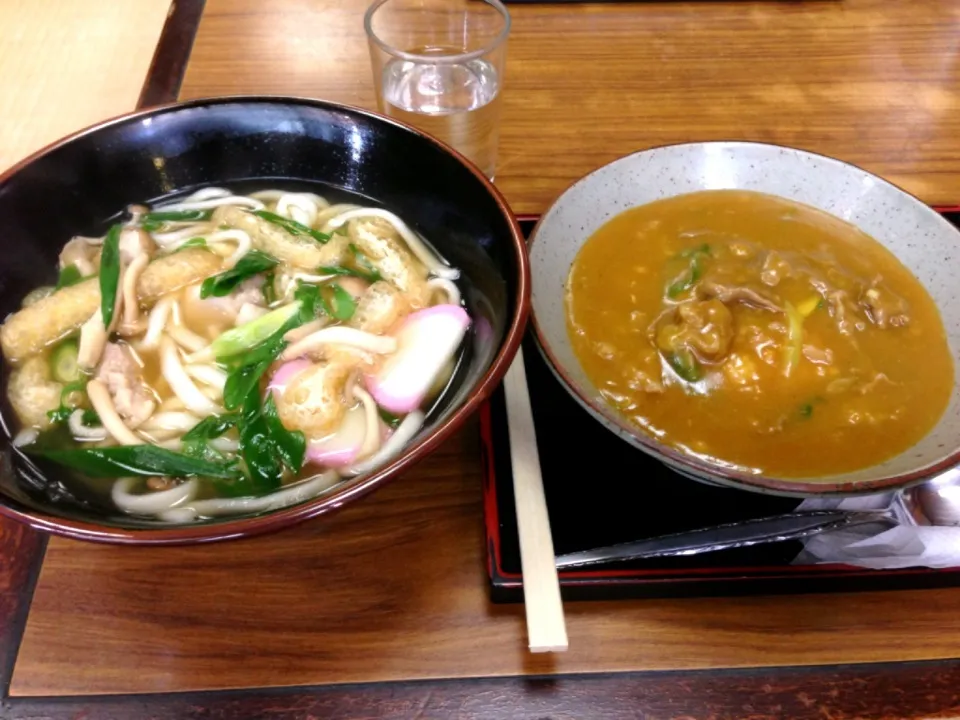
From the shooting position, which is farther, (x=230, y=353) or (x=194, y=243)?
(x=194, y=243)

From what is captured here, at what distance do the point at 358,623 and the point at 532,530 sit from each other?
12.4 inches

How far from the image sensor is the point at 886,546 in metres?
1.13

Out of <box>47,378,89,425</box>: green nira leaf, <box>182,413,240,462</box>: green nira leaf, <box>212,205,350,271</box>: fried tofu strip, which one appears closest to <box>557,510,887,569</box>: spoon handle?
<box>182,413,240,462</box>: green nira leaf

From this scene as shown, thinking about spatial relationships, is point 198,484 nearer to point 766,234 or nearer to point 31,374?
point 31,374

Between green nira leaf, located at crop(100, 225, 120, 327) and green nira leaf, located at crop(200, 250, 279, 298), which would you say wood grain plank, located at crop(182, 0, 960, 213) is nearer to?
green nira leaf, located at crop(200, 250, 279, 298)

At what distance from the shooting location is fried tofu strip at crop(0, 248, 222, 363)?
1.26m

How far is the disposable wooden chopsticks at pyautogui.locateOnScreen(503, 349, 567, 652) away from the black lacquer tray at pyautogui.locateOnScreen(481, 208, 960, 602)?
6cm

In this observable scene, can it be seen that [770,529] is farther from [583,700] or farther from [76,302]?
[76,302]

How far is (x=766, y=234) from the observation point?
1.62m

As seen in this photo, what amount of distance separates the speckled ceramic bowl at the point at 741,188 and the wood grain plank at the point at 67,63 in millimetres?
1728

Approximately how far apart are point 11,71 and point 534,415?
8.33 ft

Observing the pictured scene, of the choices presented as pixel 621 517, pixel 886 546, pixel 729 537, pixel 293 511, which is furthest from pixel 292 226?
pixel 886 546

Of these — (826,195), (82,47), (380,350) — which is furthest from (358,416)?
(82,47)

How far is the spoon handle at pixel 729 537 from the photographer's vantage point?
1.14 meters
